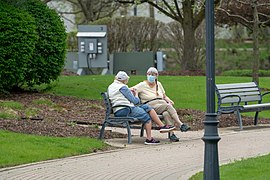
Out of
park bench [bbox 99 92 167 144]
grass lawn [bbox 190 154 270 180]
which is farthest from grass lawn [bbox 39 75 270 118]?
grass lawn [bbox 190 154 270 180]

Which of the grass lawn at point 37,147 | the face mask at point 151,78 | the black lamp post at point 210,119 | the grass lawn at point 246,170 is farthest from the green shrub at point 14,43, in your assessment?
the black lamp post at point 210,119

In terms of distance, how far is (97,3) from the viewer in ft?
160

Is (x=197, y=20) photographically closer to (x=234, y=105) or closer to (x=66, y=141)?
(x=234, y=105)

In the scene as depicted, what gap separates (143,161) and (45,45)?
8898 millimetres

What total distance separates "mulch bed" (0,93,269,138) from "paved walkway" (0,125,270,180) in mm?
1033

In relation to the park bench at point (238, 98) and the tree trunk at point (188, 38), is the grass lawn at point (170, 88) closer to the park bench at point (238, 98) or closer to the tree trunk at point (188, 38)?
the park bench at point (238, 98)

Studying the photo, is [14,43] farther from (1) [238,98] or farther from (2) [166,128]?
(2) [166,128]

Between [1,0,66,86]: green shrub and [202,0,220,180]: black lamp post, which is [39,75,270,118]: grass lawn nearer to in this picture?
[1,0,66,86]: green shrub

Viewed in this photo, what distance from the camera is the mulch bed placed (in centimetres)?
1483

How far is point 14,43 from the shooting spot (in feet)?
Answer: 61.7

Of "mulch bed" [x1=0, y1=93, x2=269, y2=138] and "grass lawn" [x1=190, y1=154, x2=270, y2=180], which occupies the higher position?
"mulch bed" [x1=0, y1=93, x2=269, y2=138]

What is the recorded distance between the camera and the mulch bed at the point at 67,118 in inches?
584

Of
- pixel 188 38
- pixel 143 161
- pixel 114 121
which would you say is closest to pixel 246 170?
pixel 143 161

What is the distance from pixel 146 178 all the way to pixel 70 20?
159ft
